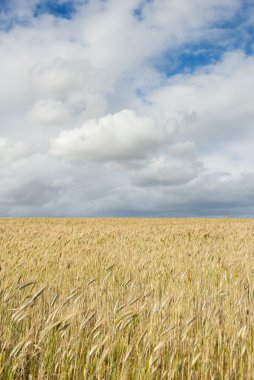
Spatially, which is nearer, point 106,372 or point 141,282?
point 106,372

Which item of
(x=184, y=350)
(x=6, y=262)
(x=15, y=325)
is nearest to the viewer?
(x=184, y=350)

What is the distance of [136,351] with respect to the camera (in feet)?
7.25

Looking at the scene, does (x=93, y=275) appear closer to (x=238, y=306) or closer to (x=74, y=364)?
(x=238, y=306)

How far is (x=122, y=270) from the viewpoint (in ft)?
15.6

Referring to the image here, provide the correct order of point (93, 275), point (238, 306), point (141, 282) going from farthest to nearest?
point (93, 275) → point (141, 282) → point (238, 306)

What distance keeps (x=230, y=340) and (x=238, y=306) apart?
63cm

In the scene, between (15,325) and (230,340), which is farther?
(15,325)

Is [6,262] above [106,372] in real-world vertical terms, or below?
above

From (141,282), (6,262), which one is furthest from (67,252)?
(141,282)

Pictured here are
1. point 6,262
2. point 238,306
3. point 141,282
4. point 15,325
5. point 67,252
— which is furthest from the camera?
point 67,252

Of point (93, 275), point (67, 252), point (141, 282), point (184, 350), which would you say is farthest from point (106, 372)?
point (67, 252)

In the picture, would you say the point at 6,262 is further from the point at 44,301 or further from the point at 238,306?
the point at 238,306

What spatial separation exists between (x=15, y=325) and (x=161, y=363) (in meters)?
1.06

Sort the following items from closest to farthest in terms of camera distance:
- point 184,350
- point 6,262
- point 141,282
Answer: point 184,350 → point 141,282 → point 6,262
